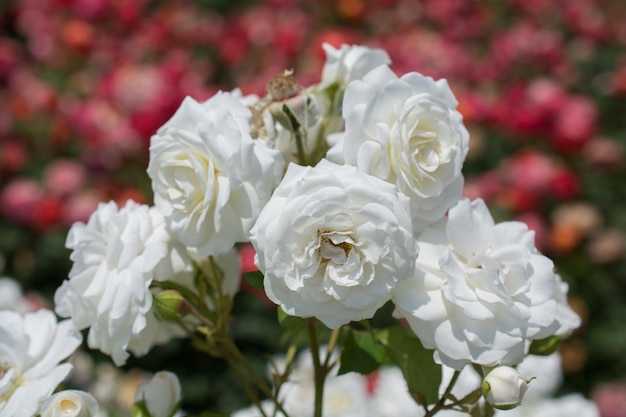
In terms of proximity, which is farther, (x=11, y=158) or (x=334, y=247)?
(x=11, y=158)

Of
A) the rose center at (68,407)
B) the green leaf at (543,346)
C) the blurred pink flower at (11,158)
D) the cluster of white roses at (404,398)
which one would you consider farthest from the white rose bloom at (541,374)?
the blurred pink flower at (11,158)

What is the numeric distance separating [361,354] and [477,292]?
16 cm

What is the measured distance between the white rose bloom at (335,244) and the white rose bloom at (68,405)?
0.25 metres

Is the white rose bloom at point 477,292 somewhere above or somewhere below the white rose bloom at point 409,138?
below

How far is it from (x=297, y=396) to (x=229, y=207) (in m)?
0.87

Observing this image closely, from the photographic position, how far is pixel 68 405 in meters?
0.81

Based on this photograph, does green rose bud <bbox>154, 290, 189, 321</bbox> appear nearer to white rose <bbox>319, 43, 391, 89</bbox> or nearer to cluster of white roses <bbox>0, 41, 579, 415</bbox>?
cluster of white roses <bbox>0, 41, 579, 415</bbox>

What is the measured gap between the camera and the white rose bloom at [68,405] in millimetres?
797

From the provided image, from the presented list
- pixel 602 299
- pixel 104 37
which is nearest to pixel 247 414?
pixel 602 299

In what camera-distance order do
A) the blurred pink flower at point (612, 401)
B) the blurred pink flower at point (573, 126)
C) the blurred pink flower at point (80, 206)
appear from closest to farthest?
the blurred pink flower at point (612, 401), the blurred pink flower at point (80, 206), the blurred pink flower at point (573, 126)

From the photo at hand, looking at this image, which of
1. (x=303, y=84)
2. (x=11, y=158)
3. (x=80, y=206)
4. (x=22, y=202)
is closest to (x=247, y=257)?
(x=80, y=206)

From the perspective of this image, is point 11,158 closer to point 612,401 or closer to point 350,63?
point 612,401

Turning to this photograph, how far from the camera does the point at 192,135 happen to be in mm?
783

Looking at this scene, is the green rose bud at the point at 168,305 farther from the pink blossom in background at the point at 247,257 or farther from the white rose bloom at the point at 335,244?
the pink blossom in background at the point at 247,257
